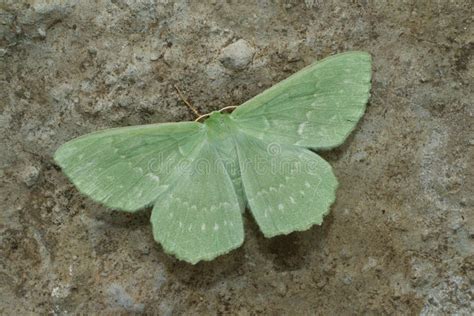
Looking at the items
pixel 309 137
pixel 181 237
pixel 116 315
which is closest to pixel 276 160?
pixel 309 137

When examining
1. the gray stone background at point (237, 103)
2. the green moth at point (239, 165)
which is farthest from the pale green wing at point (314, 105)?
the gray stone background at point (237, 103)

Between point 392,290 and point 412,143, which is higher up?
point 412,143

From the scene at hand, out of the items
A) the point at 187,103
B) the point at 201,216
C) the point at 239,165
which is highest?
the point at 187,103

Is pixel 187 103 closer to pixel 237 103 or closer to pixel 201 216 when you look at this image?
pixel 237 103

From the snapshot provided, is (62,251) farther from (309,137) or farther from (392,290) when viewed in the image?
(392,290)

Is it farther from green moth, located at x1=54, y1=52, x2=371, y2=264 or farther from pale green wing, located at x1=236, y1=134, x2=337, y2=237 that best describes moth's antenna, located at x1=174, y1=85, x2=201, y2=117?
pale green wing, located at x1=236, y1=134, x2=337, y2=237

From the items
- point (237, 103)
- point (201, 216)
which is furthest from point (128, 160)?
point (237, 103)
